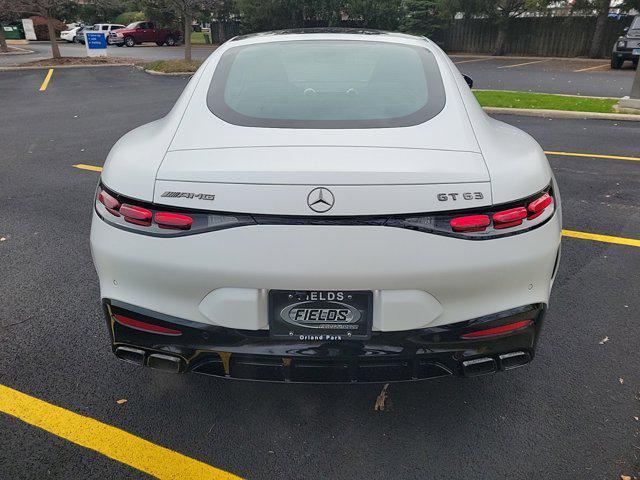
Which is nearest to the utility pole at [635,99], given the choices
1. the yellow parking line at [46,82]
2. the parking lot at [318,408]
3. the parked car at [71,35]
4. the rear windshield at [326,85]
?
the parking lot at [318,408]

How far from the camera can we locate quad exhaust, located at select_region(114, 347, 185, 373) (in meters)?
2.08

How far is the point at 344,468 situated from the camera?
2156 millimetres

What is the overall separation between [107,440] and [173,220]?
3.59 feet

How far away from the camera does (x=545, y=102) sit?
35.4ft

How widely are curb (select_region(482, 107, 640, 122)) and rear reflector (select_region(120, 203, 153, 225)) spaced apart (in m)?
9.38

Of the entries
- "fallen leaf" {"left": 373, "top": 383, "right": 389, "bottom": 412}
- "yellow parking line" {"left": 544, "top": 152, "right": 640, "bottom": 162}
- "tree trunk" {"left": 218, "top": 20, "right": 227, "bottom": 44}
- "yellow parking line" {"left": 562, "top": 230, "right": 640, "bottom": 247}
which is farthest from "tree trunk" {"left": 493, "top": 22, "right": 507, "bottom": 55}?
"fallen leaf" {"left": 373, "top": 383, "right": 389, "bottom": 412}

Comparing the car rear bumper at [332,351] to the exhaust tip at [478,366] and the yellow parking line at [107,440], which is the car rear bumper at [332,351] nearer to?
the exhaust tip at [478,366]

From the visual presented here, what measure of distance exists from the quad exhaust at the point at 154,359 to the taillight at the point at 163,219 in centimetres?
50

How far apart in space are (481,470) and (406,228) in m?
1.08

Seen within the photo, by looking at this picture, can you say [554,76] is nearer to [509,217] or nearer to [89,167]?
[89,167]

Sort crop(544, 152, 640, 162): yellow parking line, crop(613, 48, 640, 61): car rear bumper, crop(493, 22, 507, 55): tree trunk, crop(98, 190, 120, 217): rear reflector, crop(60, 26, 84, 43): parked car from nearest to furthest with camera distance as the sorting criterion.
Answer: crop(98, 190, 120, 217): rear reflector → crop(544, 152, 640, 162): yellow parking line → crop(613, 48, 640, 61): car rear bumper → crop(493, 22, 507, 55): tree trunk → crop(60, 26, 84, 43): parked car

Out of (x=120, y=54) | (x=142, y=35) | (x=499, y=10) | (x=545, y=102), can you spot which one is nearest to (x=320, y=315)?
(x=545, y=102)

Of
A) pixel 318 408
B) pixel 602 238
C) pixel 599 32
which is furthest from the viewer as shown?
pixel 599 32

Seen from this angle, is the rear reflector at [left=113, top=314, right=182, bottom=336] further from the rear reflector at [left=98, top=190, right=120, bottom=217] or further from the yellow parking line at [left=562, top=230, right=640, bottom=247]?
the yellow parking line at [left=562, top=230, right=640, bottom=247]
